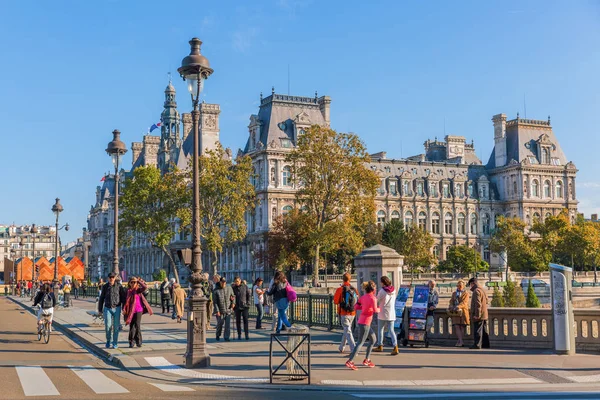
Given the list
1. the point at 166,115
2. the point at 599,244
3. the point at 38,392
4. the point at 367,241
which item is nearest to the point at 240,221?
the point at 367,241

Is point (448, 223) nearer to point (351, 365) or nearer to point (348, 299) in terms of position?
point (348, 299)

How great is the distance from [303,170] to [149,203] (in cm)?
1671

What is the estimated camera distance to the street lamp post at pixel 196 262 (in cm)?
1645

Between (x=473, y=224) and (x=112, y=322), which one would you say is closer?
(x=112, y=322)

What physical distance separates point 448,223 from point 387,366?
88.0 meters

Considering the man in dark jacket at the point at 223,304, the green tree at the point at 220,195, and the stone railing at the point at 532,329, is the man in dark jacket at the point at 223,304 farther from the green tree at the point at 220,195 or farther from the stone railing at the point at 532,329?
the green tree at the point at 220,195

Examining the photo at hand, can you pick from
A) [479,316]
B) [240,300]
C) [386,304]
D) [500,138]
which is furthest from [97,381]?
[500,138]

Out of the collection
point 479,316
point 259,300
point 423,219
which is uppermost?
point 423,219

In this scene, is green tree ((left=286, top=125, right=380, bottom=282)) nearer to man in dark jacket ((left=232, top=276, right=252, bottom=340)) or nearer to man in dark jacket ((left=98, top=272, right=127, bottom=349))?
man in dark jacket ((left=232, top=276, right=252, bottom=340))

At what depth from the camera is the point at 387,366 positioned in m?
16.5

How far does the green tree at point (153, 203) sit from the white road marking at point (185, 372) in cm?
4541

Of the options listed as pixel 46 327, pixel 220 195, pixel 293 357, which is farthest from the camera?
pixel 220 195

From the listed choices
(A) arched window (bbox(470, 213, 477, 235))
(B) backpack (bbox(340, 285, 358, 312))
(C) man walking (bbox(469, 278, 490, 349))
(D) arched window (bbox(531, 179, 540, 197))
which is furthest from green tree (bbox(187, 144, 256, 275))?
(D) arched window (bbox(531, 179, 540, 197))

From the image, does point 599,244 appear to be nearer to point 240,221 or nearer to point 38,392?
point 240,221
